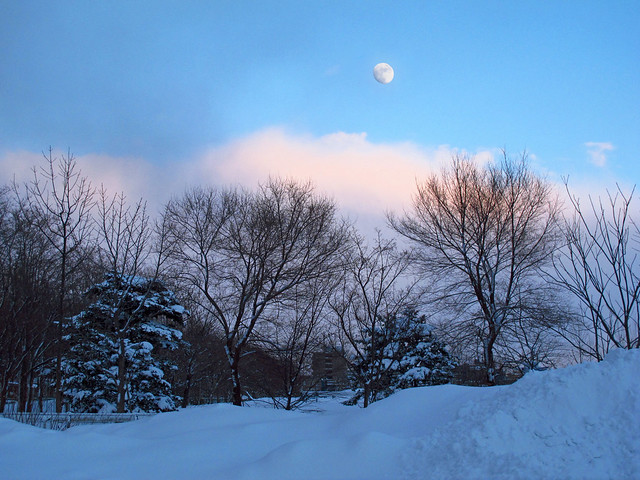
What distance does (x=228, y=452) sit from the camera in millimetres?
6004

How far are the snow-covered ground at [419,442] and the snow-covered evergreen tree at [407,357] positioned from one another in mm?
12442

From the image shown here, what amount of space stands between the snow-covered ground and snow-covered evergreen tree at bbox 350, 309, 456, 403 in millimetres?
12442

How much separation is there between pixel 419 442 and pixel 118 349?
38.6 ft

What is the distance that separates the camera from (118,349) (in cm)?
1446

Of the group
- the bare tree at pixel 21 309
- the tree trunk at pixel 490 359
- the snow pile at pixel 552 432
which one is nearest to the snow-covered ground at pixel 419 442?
the snow pile at pixel 552 432

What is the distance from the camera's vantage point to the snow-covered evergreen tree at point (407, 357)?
1927 centimetres

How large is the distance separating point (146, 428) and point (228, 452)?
2.20 m

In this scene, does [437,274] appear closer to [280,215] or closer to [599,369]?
[280,215]

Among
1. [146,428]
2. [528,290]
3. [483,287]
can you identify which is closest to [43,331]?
[146,428]

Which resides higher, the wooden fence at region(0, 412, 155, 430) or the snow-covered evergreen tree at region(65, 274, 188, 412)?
the snow-covered evergreen tree at region(65, 274, 188, 412)

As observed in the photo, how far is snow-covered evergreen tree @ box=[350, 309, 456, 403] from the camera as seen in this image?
63.2 feet

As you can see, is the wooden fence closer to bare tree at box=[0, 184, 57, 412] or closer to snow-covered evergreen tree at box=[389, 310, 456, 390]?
bare tree at box=[0, 184, 57, 412]

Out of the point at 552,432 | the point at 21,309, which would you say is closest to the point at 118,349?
the point at 21,309

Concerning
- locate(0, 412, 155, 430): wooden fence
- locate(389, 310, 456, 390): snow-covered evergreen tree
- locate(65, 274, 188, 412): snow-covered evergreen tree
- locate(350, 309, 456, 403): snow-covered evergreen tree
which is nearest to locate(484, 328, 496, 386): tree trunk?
A: locate(350, 309, 456, 403): snow-covered evergreen tree
